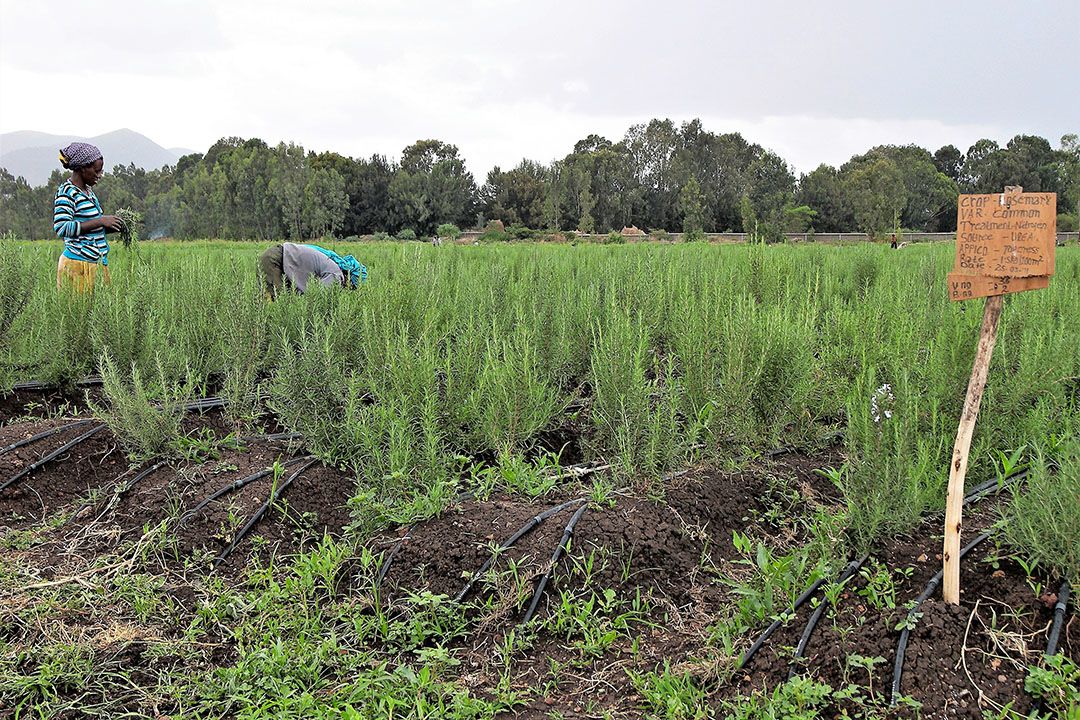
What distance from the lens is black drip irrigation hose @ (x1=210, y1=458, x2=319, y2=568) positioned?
3.17m

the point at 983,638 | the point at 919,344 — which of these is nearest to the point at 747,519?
the point at 983,638

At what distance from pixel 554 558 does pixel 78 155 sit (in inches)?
190

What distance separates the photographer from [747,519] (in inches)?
→ 125

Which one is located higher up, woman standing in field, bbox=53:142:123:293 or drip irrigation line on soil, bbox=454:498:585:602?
woman standing in field, bbox=53:142:123:293

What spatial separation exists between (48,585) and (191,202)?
35044 millimetres

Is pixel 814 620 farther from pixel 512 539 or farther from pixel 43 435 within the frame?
pixel 43 435

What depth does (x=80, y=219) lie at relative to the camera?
5664 mm

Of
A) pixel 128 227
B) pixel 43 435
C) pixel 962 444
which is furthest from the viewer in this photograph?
pixel 128 227

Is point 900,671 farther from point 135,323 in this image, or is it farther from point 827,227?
point 827,227

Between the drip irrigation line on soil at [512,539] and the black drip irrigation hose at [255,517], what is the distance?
106 cm

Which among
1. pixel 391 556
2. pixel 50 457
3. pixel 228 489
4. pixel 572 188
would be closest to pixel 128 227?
pixel 50 457

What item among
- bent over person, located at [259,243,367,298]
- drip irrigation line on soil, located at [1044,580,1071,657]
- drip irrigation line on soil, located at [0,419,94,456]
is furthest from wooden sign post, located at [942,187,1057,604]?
bent over person, located at [259,243,367,298]

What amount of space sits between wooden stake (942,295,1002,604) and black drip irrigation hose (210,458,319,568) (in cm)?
258

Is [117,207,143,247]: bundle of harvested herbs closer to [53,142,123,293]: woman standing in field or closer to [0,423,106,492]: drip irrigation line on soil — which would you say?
[53,142,123,293]: woman standing in field
